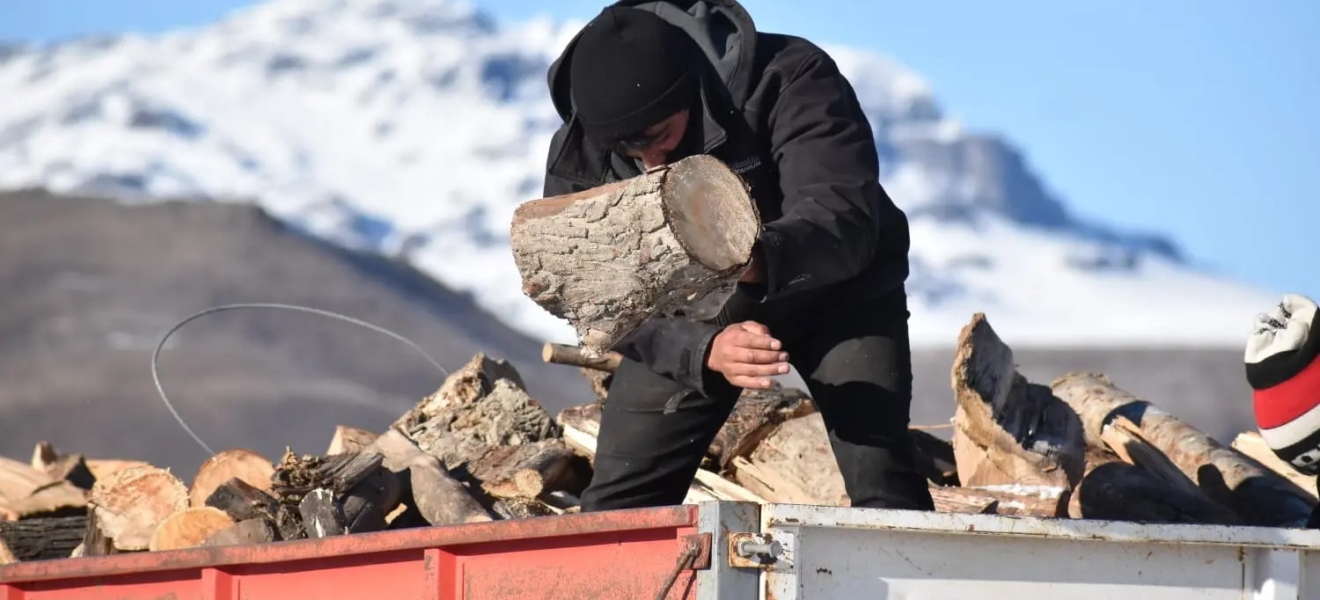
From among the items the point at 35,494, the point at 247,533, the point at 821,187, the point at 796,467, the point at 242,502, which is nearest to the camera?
the point at 821,187

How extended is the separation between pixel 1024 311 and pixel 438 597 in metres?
54.3

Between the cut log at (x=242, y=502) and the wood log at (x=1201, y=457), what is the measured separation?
10.2ft

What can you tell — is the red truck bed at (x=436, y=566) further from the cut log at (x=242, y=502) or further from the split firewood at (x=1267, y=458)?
the split firewood at (x=1267, y=458)

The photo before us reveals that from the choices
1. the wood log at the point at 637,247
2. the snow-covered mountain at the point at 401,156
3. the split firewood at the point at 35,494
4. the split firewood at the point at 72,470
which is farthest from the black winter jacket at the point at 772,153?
the snow-covered mountain at the point at 401,156

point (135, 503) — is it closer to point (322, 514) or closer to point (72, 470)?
point (322, 514)

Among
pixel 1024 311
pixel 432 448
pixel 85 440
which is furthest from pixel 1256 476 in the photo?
pixel 1024 311

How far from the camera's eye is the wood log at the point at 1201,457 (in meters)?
5.54

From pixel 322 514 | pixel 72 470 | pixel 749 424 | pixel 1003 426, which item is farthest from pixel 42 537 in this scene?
pixel 1003 426

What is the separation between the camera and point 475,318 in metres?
31.5

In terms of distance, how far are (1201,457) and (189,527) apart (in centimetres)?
347

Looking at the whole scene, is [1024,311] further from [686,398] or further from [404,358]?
[686,398]

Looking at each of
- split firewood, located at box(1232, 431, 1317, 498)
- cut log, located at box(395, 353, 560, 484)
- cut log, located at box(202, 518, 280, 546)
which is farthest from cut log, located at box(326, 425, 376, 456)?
split firewood, located at box(1232, 431, 1317, 498)

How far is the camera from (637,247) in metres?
3.62

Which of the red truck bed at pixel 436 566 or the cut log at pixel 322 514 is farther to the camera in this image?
the cut log at pixel 322 514
